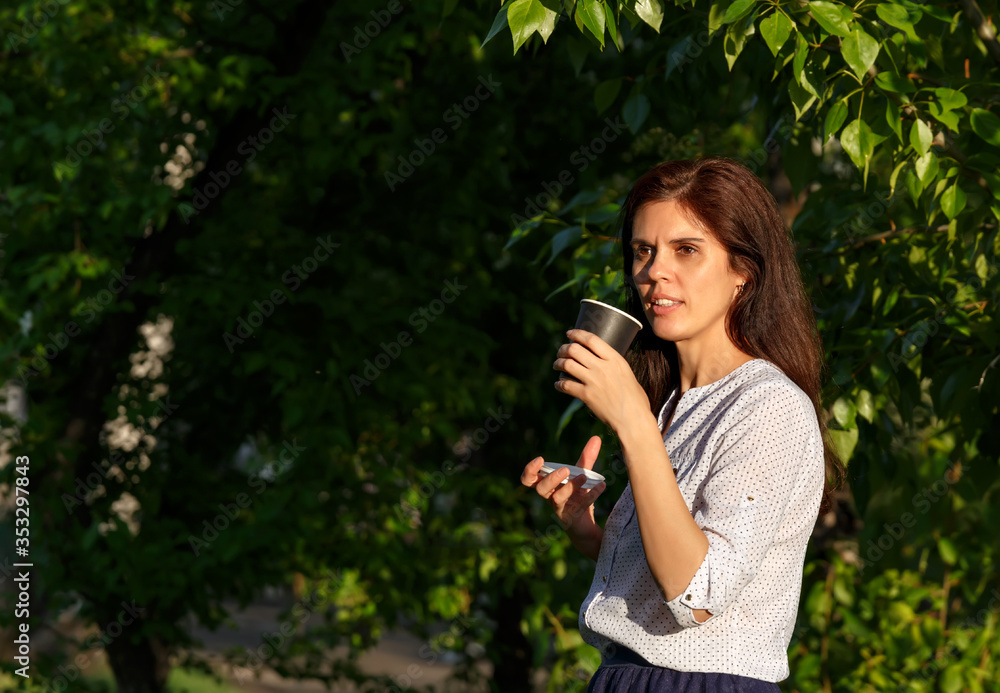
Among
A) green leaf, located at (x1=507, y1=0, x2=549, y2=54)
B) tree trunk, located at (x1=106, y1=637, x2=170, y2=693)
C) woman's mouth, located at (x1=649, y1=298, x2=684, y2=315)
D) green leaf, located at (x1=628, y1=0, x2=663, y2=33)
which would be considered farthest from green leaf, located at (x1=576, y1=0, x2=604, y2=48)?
tree trunk, located at (x1=106, y1=637, x2=170, y2=693)

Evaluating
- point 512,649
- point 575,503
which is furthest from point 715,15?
point 512,649

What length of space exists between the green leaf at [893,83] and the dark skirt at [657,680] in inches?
55.1

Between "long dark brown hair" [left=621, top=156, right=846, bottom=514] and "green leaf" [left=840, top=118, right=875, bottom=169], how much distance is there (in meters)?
0.59

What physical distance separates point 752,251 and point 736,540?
1.76 feet

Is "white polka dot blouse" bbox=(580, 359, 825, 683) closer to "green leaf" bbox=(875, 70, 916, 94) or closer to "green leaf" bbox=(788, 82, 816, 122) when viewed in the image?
"green leaf" bbox=(788, 82, 816, 122)

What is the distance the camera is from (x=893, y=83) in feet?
7.83

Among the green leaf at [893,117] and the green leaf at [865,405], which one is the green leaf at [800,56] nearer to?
the green leaf at [893,117]

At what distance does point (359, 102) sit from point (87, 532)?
231 cm

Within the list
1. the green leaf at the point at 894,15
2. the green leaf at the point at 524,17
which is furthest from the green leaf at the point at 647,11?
the green leaf at the point at 894,15

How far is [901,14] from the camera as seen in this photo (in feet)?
Answer: 7.58

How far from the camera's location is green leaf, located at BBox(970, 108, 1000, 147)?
2.50 meters

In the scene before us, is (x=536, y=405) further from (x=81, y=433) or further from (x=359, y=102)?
(x=81, y=433)

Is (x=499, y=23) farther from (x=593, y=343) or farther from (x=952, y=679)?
(x=952, y=679)

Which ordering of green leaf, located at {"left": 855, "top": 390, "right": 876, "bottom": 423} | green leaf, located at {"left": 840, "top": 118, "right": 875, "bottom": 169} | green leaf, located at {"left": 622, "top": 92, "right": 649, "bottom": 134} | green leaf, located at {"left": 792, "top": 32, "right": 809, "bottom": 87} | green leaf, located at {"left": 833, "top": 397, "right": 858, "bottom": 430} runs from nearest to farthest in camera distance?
green leaf, located at {"left": 792, "top": 32, "right": 809, "bottom": 87}
green leaf, located at {"left": 840, "top": 118, "right": 875, "bottom": 169}
green leaf, located at {"left": 833, "top": 397, "right": 858, "bottom": 430}
green leaf, located at {"left": 855, "top": 390, "right": 876, "bottom": 423}
green leaf, located at {"left": 622, "top": 92, "right": 649, "bottom": 134}
